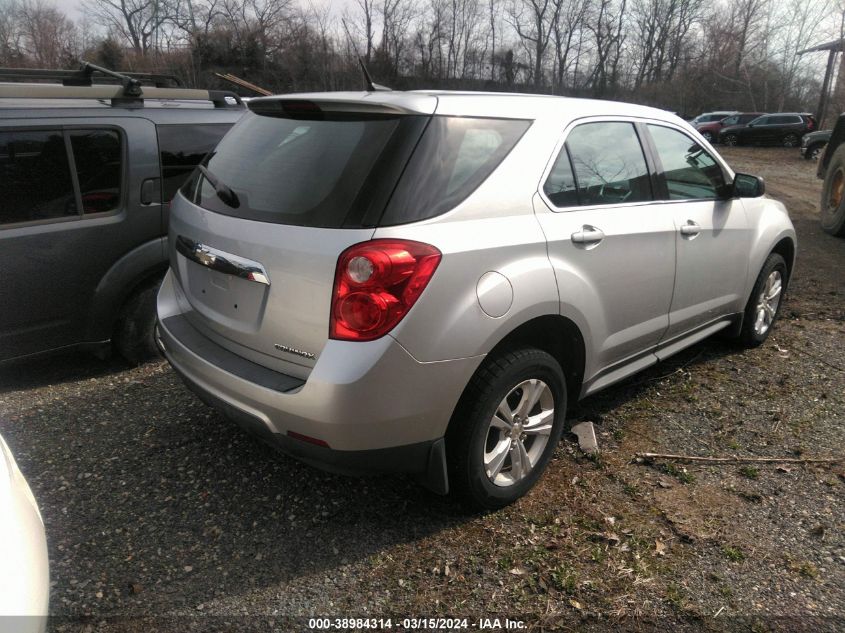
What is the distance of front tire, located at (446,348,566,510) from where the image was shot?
8.40ft

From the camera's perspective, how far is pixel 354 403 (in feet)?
7.37

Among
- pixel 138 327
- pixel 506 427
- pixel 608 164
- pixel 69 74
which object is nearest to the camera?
pixel 506 427

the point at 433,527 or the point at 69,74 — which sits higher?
the point at 69,74

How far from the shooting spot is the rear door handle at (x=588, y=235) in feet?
9.39

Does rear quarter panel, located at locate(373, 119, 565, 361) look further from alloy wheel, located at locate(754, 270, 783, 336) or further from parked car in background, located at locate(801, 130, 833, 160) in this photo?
parked car in background, located at locate(801, 130, 833, 160)

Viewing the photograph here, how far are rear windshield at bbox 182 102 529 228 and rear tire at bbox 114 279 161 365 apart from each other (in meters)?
1.68

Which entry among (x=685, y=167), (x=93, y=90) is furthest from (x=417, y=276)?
(x=93, y=90)

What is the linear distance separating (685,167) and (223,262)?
271 centimetres

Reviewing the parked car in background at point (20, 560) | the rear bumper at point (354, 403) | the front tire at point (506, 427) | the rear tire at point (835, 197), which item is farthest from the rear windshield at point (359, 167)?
the rear tire at point (835, 197)

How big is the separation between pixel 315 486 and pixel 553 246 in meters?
1.56

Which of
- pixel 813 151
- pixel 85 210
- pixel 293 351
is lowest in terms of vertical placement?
pixel 813 151

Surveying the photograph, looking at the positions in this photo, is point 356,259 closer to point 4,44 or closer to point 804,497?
point 804,497

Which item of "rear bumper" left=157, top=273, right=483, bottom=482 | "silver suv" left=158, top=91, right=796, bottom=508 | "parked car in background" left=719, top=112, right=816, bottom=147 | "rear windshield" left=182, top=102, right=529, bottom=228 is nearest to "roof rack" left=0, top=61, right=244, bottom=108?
"silver suv" left=158, top=91, right=796, bottom=508

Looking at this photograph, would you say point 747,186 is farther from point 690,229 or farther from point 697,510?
point 697,510
